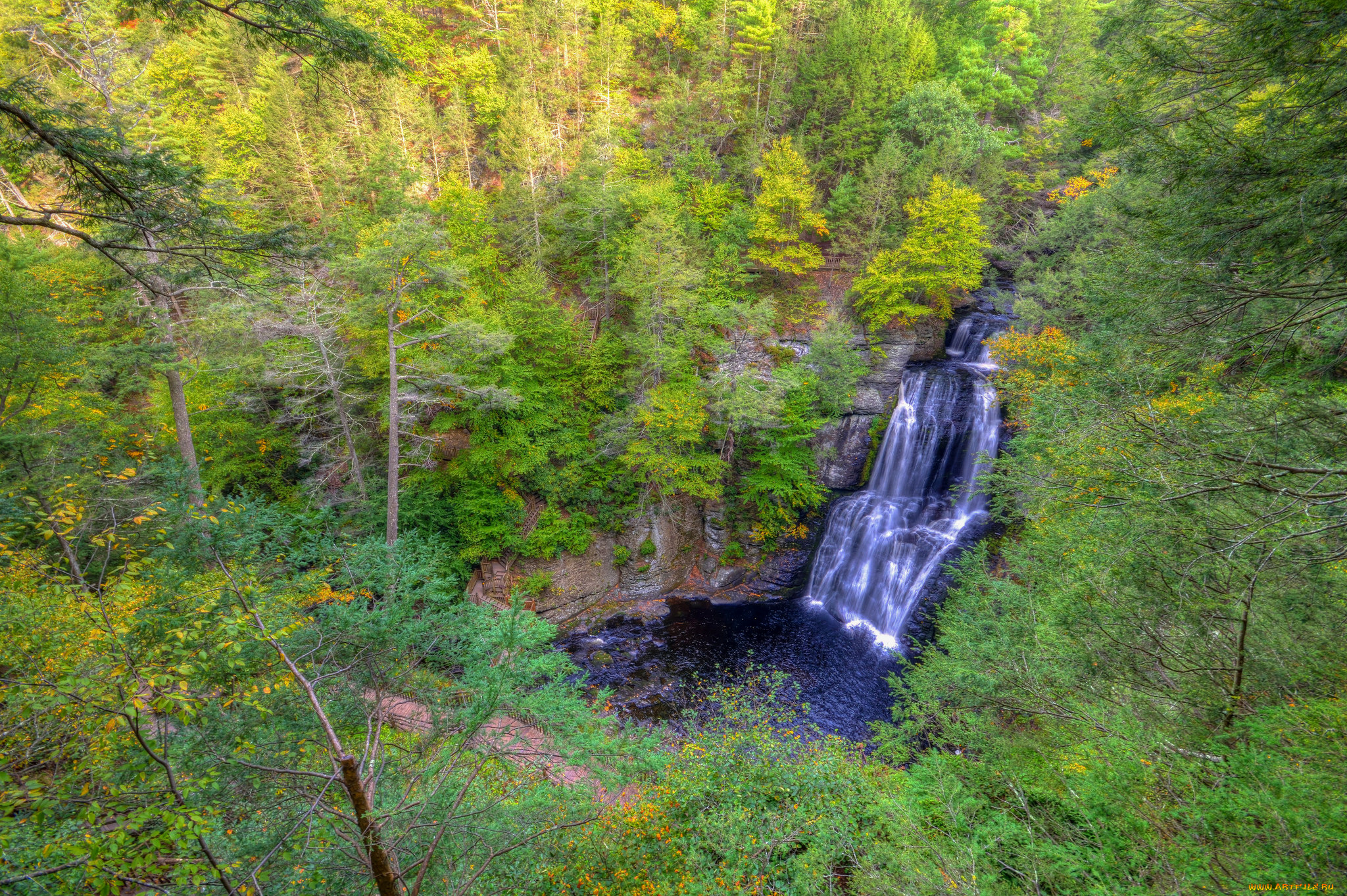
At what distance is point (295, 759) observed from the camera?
4273 millimetres

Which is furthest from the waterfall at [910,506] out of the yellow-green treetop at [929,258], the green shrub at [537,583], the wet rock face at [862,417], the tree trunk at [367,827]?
the tree trunk at [367,827]

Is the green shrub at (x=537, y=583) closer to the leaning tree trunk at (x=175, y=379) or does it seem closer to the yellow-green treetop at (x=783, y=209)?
the leaning tree trunk at (x=175, y=379)

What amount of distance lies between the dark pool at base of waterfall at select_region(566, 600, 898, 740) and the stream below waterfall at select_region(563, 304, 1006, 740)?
4 cm

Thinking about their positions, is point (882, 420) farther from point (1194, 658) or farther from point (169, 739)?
point (169, 739)

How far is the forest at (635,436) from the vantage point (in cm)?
351

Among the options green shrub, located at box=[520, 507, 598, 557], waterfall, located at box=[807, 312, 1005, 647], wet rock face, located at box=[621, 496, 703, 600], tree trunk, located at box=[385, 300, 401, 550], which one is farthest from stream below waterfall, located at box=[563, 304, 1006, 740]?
tree trunk, located at box=[385, 300, 401, 550]

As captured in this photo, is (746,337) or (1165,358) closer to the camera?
(1165,358)

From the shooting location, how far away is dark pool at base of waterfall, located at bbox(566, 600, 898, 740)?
12.5m

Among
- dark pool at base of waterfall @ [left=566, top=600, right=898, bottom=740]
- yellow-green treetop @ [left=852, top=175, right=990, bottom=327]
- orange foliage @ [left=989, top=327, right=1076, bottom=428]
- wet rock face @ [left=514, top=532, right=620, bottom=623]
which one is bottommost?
dark pool at base of waterfall @ [left=566, top=600, right=898, bottom=740]

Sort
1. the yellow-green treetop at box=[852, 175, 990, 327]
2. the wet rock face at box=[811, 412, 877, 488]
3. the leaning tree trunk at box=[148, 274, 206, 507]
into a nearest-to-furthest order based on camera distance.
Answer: the leaning tree trunk at box=[148, 274, 206, 507] → the yellow-green treetop at box=[852, 175, 990, 327] → the wet rock face at box=[811, 412, 877, 488]

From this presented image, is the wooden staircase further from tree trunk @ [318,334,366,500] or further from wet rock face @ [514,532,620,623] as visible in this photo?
tree trunk @ [318,334,366,500]

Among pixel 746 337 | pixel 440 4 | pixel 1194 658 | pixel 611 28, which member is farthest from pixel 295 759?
pixel 440 4

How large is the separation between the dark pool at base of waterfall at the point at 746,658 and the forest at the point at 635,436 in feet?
2.44

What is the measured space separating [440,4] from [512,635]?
30.4 metres
